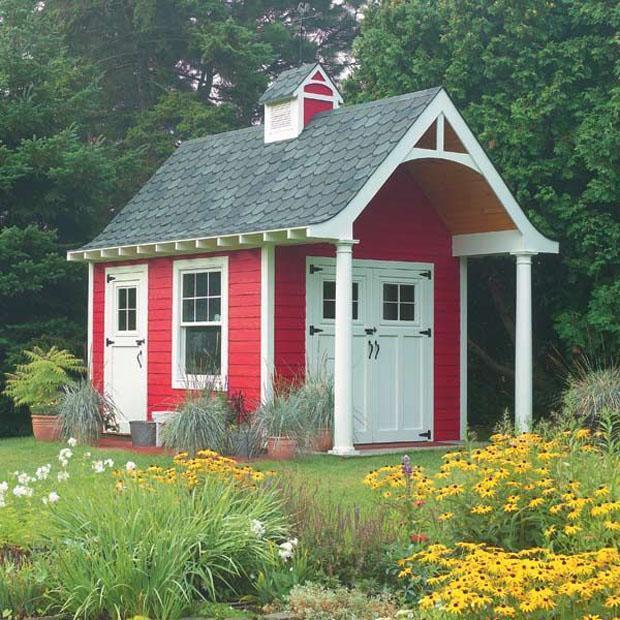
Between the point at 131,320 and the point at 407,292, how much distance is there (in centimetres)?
384

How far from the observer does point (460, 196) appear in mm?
14406

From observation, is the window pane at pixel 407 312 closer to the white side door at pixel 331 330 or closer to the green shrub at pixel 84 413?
the white side door at pixel 331 330

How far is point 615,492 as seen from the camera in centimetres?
596

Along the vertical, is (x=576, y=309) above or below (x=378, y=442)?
above

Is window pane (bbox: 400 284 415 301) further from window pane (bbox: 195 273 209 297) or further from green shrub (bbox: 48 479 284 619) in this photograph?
green shrub (bbox: 48 479 284 619)

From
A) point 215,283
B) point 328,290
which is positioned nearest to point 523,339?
point 328,290

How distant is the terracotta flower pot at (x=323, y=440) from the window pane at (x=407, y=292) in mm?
2600

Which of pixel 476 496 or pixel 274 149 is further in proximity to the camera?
pixel 274 149


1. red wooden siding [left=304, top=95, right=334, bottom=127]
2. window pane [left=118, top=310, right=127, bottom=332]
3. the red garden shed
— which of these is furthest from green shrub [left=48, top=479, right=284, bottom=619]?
window pane [left=118, top=310, right=127, bottom=332]

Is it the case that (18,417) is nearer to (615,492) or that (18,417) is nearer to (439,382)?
(439,382)

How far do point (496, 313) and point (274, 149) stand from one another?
15.9 ft

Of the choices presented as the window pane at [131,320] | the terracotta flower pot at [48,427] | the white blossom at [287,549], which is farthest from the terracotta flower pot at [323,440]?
the white blossom at [287,549]

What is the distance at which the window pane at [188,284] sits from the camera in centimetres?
1467

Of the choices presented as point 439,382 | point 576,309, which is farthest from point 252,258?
point 576,309
